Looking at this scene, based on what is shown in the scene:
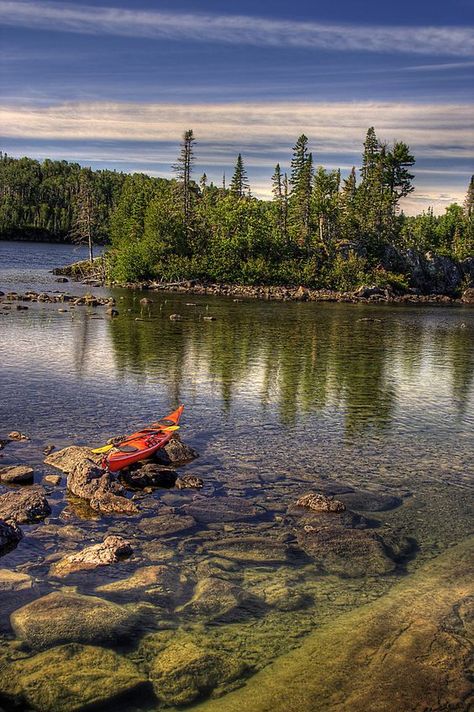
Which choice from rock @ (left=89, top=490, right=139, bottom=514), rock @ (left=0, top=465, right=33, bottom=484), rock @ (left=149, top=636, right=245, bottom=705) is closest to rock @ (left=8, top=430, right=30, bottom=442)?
rock @ (left=0, top=465, right=33, bottom=484)

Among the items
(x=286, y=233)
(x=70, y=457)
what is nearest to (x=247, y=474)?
(x=70, y=457)

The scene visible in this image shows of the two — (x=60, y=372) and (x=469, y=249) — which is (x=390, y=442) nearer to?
(x=60, y=372)

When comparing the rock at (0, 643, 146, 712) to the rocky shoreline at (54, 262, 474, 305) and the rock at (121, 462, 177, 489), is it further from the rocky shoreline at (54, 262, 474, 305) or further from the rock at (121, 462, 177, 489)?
the rocky shoreline at (54, 262, 474, 305)

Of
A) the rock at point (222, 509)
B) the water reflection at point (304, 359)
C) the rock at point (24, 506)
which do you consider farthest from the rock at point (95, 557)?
the water reflection at point (304, 359)

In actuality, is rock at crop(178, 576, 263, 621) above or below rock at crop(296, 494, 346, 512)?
Result: below

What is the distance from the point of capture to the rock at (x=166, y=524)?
1917 cm

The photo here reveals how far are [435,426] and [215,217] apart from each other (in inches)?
3672

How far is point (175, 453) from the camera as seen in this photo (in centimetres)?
2556

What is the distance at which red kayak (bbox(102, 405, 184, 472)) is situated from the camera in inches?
915

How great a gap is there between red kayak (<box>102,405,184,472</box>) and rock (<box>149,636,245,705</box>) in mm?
10091

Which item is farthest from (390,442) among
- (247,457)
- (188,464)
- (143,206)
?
(143,206)

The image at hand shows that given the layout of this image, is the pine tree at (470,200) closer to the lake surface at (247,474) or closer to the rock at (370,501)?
the lake surface at (247,474)

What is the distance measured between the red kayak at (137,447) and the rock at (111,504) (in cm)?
212

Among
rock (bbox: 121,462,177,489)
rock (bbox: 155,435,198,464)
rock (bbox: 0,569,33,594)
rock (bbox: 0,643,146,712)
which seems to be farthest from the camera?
rock (bbox: 155,435,198,464)
